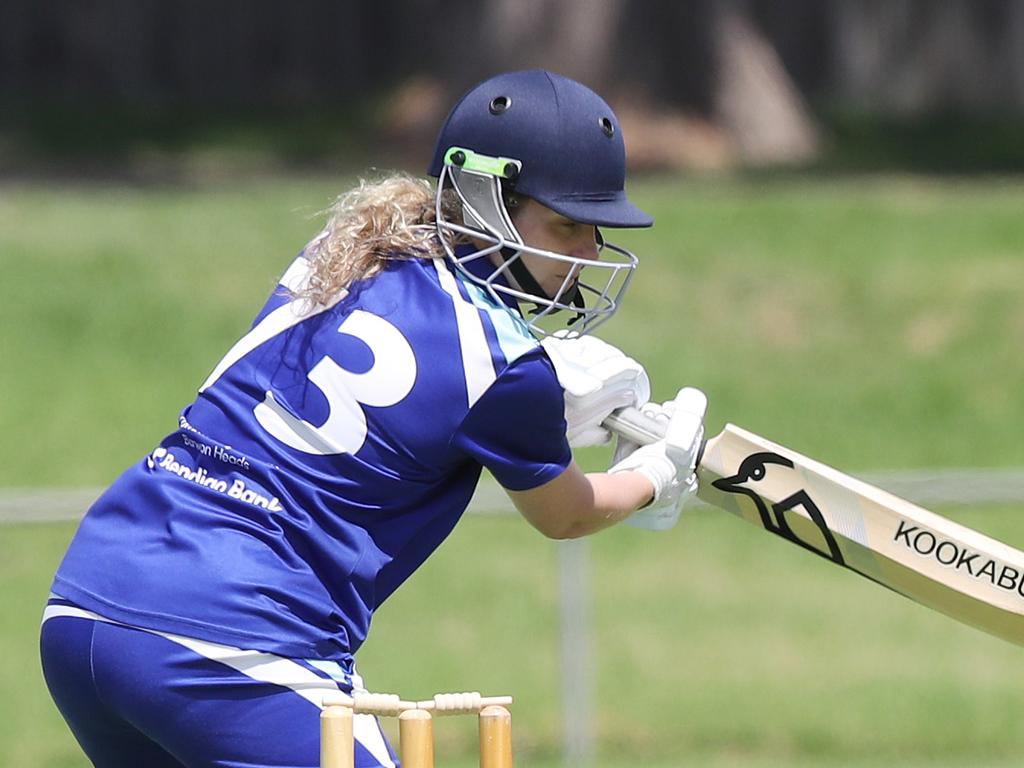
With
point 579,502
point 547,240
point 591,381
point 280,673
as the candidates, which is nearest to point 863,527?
point 591,381

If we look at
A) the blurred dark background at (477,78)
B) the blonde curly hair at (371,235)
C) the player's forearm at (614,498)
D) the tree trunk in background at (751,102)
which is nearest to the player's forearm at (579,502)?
the player's forearm at (614,498)

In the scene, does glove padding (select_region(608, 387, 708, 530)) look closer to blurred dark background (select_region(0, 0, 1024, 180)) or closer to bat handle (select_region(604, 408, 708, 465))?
bat handle (select_region(604, 408, 708, 465))

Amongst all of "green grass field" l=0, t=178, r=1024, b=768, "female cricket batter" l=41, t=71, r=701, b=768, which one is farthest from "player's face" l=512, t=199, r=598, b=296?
"green grass field" l=0, t=178, r=1024, b=768

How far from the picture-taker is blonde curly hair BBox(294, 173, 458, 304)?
2.70 metres

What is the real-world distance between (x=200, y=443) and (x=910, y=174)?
12.0 meters

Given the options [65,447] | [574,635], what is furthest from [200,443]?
[65,447]

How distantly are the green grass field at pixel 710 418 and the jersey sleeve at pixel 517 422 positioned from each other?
359 centimetres

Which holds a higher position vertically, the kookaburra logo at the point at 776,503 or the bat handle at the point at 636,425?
the bat handle at the point at 636,425

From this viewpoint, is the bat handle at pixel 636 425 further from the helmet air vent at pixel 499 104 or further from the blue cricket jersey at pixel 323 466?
the helmet air vent at pixel 499 104

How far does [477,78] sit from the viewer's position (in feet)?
45.1

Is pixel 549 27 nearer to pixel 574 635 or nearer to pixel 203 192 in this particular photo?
A: pixel 203 192

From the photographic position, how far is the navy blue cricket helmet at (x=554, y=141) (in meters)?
2.72

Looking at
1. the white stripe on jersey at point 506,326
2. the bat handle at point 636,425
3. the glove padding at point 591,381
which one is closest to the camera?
the white stripe on jersey at point 506,326

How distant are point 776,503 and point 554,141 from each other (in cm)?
90
